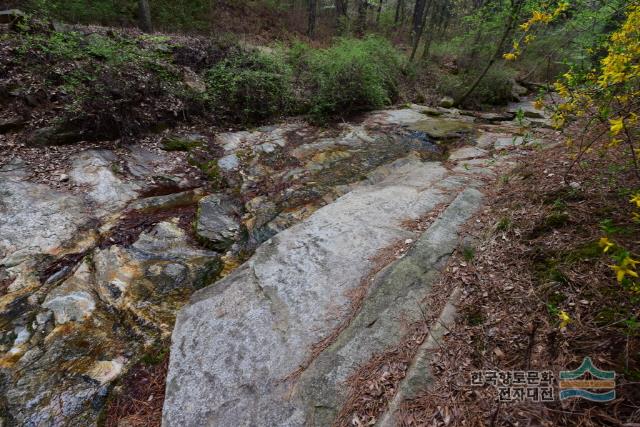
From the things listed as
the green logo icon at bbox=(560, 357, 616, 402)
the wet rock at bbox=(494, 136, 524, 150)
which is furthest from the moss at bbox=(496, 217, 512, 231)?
the wet rock at bbox=(494, 136, 524, 150)

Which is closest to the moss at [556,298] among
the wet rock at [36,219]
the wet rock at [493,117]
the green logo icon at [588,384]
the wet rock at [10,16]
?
the green logo icon at [588,384]

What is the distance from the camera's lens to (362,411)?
2.14m

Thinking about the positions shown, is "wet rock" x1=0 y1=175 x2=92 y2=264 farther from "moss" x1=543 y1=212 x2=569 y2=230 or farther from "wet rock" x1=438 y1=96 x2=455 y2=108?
"wet rock" x1=438 y1=96 x2=455 y2=108

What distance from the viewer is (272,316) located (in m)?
3.01

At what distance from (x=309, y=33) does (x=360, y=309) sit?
55.2ft

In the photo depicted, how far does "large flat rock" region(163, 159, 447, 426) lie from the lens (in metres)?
2.41

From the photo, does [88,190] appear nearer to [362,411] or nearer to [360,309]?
[360,309]

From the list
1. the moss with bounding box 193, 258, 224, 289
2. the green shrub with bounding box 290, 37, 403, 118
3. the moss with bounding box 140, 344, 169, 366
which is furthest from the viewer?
the green shrub with bounding box 290, 37, 403, 118

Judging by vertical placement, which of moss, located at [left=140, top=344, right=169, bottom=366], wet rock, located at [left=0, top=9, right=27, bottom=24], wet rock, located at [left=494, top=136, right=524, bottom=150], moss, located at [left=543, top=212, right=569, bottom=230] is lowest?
moss, located at [left=140, top=344, right=169, bottom=366]

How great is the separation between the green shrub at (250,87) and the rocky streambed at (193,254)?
1.48 m

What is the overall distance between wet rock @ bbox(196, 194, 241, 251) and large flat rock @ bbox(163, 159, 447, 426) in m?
0.89

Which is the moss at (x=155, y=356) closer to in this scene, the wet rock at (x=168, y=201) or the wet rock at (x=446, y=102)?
the wet rock at (x=168, y=201)

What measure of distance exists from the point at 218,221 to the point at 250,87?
15.9 ft

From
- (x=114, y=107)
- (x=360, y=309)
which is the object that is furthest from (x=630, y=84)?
(x=114, y=107)
